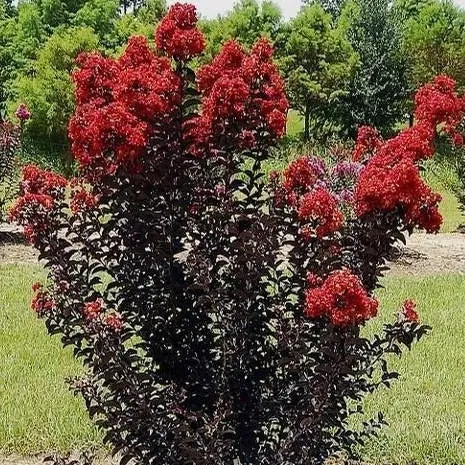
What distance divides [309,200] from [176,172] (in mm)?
466

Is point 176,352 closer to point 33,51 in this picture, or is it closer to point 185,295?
point 185,295

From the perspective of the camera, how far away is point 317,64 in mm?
26406

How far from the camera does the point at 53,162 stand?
72.0 feet

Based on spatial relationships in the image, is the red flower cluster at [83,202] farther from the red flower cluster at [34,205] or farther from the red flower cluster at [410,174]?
the red flower cluster at [410,174]

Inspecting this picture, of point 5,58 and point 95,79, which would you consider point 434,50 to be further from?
point 95,79

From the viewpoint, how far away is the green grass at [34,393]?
4062mm

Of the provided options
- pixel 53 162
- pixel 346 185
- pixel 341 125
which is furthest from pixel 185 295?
pixel 341 125

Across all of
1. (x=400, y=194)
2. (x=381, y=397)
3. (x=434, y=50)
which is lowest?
(x=381, y=397)

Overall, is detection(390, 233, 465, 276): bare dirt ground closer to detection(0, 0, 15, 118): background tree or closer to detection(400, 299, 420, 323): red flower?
detection(400, 299, 420, 323): red flower

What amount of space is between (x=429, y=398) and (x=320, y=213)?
2.47 m

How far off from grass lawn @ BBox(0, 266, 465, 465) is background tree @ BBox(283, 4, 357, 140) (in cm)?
1943

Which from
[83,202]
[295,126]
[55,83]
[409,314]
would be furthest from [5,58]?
[409,314]

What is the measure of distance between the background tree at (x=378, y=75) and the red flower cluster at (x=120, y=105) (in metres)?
22.7

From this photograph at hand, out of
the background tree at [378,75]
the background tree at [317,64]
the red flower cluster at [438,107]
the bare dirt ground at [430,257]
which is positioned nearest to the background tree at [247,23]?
the background tree at [317,64]
